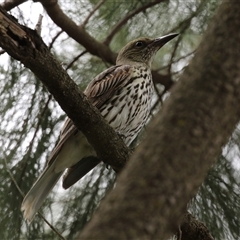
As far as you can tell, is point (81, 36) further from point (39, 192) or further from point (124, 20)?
point (39, 192)

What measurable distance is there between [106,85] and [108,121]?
0.22 m

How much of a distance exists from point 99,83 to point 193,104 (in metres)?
2.33

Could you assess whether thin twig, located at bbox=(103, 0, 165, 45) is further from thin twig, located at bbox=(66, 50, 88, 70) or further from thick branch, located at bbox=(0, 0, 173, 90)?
thin twig, located at bbox=(66, 50, 88, 70)

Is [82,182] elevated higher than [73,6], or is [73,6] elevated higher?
[73,6]

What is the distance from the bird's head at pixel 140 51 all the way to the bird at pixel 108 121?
426mm

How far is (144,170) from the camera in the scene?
5.36ft

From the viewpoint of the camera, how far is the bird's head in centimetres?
471

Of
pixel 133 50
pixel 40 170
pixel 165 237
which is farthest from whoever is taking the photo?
pixel 133 50

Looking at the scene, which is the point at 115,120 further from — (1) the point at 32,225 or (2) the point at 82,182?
(1) the point at 32,225

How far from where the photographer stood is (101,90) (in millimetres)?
4023

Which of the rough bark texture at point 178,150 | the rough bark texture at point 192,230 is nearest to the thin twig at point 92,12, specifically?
the rough bark texture at point 192,230

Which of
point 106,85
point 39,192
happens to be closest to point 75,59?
point 106,85

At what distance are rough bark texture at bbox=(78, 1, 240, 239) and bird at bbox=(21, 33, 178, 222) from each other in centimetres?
206

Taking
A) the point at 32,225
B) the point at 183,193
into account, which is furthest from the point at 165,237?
the point at 32,225
